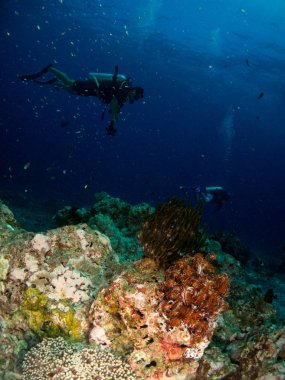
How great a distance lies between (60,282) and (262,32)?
40.9 meters

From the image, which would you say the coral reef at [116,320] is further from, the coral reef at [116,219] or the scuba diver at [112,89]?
the scuba diver at [112,89]

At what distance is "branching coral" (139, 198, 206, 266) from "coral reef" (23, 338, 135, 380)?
146cm

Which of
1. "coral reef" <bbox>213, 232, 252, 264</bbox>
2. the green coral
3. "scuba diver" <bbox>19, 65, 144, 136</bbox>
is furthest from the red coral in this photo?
"coral reef" <bbox>213, 232, 252, 264</bbox>

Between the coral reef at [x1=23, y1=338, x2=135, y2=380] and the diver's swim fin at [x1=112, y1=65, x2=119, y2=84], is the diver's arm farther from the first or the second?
the coral reef at [x1=23, y1=338, x2=135, y2=380]

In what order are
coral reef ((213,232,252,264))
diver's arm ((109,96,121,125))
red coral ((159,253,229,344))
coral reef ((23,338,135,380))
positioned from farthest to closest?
coral reef ((213,232,252,264)) < diver's arm ((109,96,121,125)) < red coral ((159,253,229,344)) < coral reef ((23,338,135,380))

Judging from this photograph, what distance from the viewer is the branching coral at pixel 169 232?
16.2ft

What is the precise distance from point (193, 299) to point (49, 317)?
2036 millimetres

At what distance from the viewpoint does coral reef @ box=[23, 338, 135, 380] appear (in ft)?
12.8

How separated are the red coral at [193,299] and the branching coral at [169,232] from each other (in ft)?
1.87

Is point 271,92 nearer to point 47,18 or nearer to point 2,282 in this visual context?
point 47,18

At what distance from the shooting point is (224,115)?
Result: 271 feet

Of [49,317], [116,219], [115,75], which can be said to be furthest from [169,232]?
[115,75]

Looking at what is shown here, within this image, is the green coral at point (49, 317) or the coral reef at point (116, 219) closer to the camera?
the green coral at point (49, 317)

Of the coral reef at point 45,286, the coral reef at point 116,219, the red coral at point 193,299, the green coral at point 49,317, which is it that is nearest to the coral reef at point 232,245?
the coral reef at point 116,219
